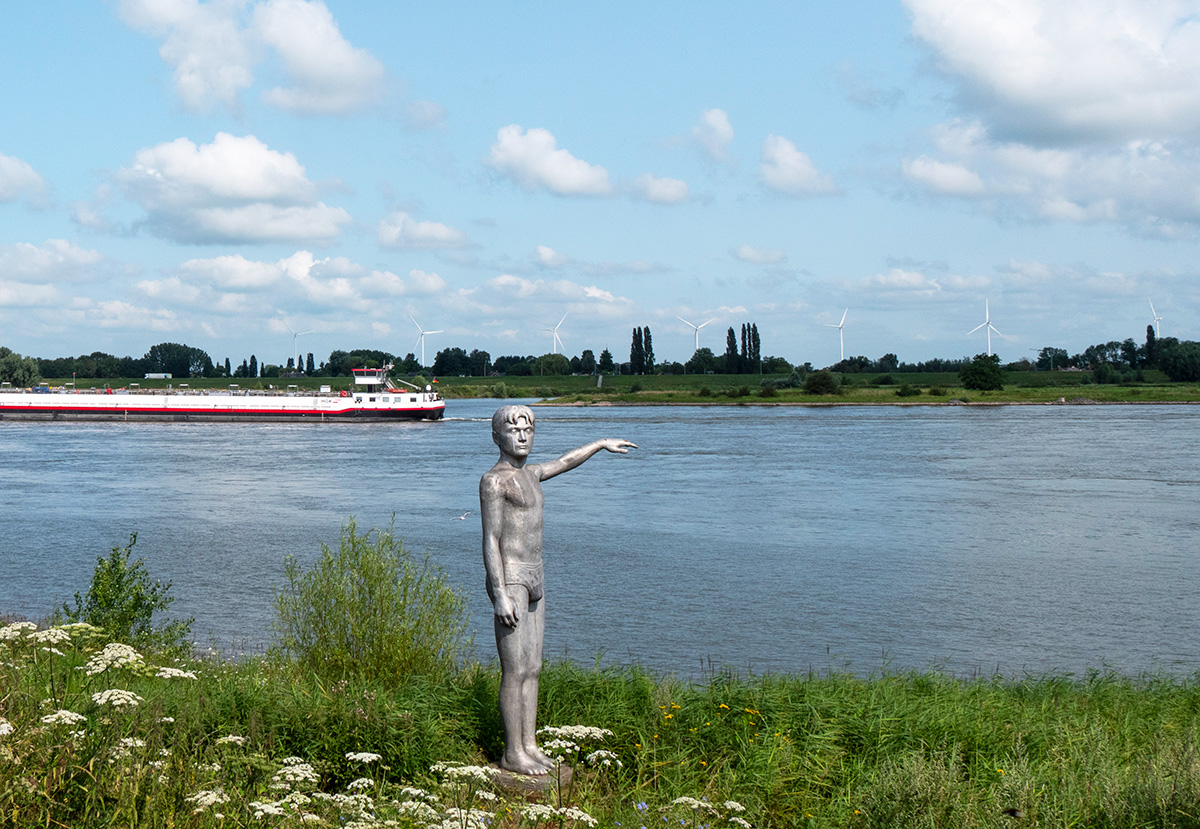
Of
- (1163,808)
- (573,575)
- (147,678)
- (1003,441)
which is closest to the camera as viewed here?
(1163,808)

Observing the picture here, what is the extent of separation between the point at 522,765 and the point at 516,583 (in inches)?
51.2

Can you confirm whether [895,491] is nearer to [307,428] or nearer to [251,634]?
[251,634]

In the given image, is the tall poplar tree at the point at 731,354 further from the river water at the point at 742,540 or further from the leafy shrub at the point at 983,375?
the river water at the point at 742,540

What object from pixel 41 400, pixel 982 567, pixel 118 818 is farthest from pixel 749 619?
pixel 41 400

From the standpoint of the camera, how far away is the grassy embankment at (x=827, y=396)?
131m

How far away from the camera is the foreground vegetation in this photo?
5.83 meters

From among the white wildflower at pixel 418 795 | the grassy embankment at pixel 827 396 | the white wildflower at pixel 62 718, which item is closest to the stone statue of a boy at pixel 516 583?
the white wildflower at pixel 418 795

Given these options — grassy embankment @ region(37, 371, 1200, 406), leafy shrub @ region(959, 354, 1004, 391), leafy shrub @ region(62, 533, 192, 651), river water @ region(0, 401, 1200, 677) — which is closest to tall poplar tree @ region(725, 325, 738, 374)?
grassy embankment @ region(37, 371, 1200, 406)

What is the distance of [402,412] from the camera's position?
320 ft

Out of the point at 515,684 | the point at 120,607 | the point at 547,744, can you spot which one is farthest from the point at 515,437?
the point at 120,607

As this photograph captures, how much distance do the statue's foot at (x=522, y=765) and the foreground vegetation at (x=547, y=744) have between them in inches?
13.4

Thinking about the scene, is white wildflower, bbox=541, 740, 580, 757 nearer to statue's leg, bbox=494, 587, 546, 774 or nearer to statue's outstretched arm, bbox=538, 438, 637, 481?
statue's leg, bbox=494, 587, 546, 774

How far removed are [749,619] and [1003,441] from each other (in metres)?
54.2

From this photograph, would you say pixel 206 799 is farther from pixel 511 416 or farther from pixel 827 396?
pixel 827 396
